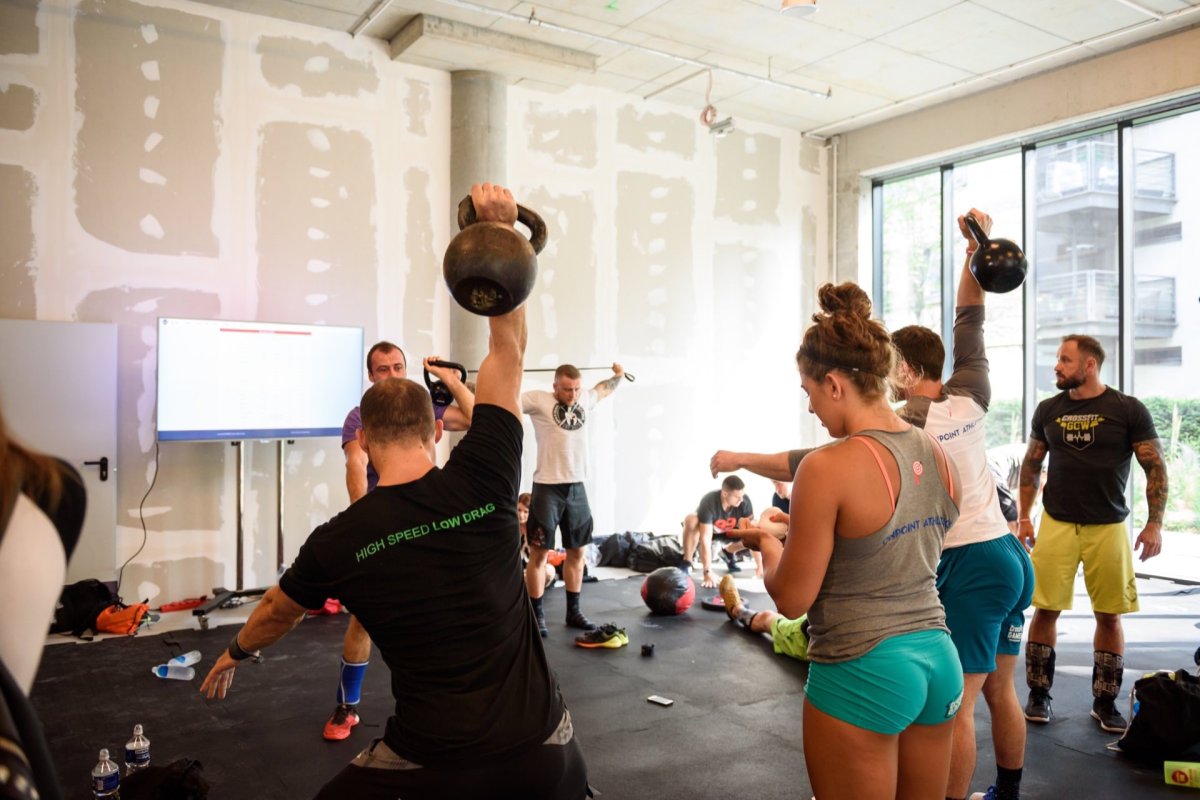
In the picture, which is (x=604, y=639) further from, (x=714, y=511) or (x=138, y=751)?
(x=138, y=751)

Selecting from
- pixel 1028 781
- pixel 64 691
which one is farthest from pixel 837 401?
pixel 64 691

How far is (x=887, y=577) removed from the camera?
1.72m

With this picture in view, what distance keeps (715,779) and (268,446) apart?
4.04m

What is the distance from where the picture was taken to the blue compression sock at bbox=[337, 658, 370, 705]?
3.50m

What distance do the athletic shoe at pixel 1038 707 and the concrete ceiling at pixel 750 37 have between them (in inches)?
173

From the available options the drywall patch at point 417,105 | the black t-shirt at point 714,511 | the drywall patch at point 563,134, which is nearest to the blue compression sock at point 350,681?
the black t-shirt at point 714,511

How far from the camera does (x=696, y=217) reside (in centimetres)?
811

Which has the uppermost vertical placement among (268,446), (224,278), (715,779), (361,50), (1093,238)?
A: (361,50)

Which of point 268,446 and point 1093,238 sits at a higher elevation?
point 1093,238

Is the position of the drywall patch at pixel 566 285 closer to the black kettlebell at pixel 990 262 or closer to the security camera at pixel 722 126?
the security camera at pixel 722 126

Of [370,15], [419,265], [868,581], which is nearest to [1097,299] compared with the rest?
Answer: [419,265]

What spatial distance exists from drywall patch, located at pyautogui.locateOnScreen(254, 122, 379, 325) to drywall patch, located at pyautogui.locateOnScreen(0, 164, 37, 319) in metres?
1.30

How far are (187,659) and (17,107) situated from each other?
342cm

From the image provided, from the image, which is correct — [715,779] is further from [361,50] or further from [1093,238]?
[1093,238]
